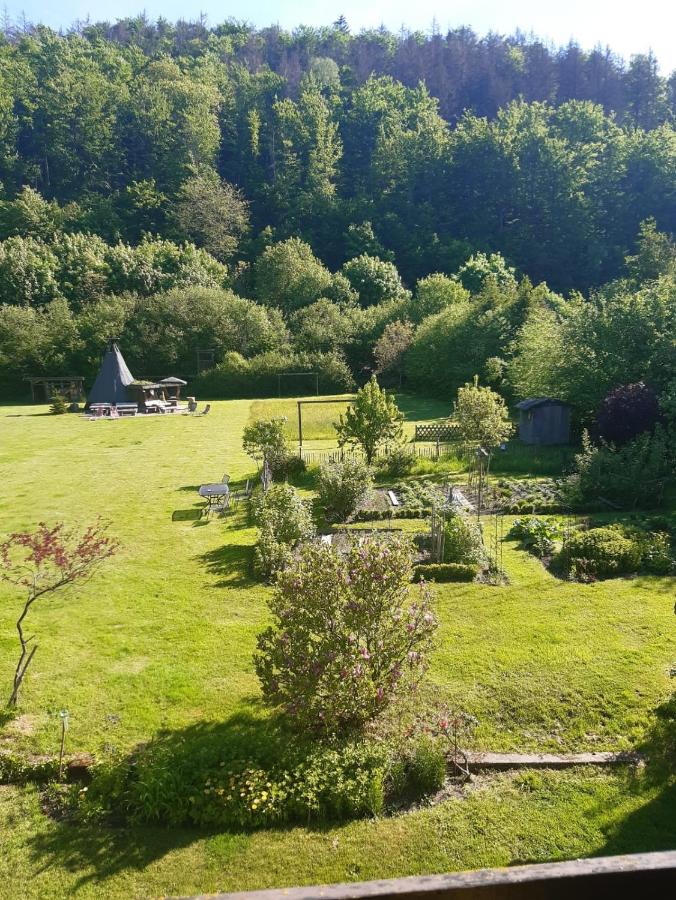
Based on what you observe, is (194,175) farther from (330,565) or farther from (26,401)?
(330,565)

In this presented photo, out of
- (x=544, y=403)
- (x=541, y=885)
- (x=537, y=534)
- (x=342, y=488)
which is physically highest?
(x=544, y=403)

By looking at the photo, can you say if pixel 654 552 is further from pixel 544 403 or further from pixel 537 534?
pixel 544 403

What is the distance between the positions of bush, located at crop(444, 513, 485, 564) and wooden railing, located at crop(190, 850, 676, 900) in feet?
39.3

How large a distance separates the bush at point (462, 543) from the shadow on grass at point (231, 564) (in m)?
4.37

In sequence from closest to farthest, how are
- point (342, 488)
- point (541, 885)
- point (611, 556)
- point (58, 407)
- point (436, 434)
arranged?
point (541, 885) → point (611, 556) → point (342, 488) → point (436, 434) → point (58, 407)

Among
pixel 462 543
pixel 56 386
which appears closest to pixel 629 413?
pixel 462 543

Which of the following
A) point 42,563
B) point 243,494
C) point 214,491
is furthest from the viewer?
point 243,494

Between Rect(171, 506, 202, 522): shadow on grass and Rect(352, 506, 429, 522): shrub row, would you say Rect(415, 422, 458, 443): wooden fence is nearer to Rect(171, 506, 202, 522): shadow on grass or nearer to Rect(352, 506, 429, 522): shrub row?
Rect(352, 506, 429, 522): shrub row

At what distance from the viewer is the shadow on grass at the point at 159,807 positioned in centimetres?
584

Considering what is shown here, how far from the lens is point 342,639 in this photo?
7301mm

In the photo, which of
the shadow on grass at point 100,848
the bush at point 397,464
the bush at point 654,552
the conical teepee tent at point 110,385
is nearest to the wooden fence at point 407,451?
the bush at point 397,464

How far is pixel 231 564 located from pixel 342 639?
21.9 ft

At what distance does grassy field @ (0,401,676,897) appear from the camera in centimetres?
581

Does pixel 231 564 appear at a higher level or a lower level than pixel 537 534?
lower
